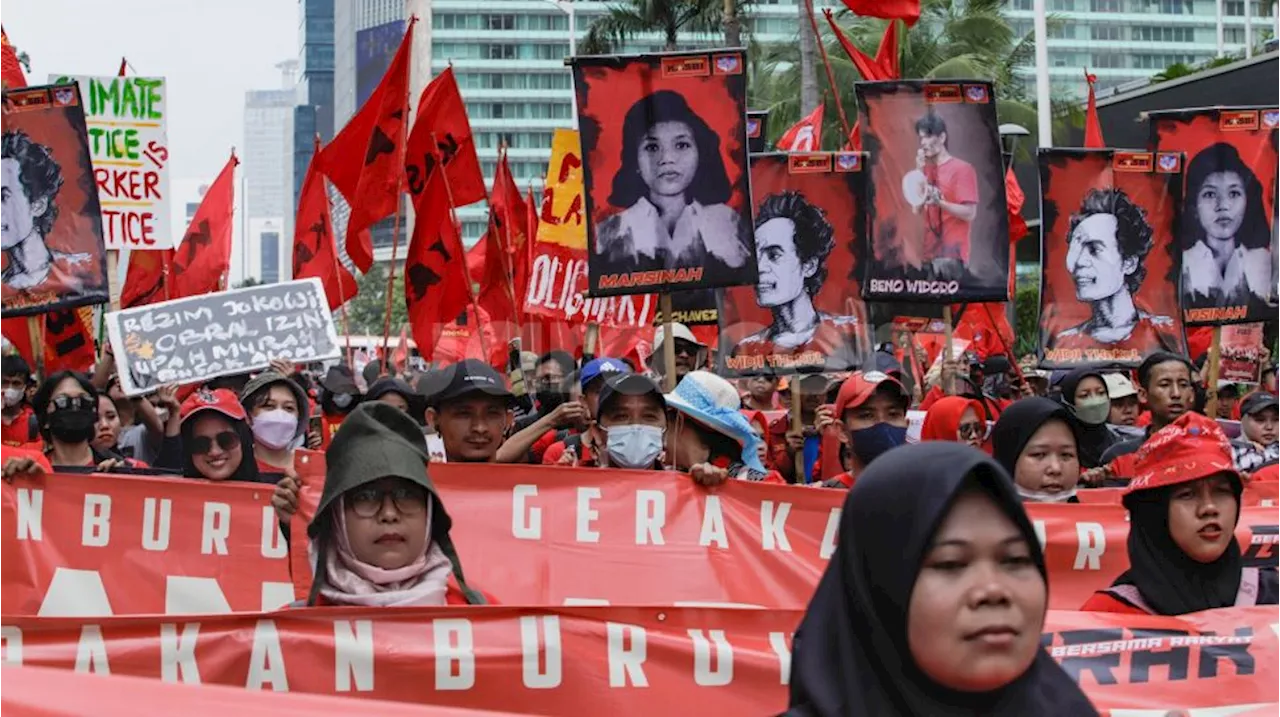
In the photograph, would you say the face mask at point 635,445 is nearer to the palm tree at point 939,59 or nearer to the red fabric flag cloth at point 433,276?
the red fabric flag cloth at point 433,276

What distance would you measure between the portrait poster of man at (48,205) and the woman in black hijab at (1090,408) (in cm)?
445

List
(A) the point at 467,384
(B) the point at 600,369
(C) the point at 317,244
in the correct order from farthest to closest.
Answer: (C) the point at 317,244 → (B) the point at 600,369 → (A) the point at 467,384

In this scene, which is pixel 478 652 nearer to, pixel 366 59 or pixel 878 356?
pixel 878 356

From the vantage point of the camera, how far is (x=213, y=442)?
6176 mm

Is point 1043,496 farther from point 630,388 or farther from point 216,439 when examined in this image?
point 216,439

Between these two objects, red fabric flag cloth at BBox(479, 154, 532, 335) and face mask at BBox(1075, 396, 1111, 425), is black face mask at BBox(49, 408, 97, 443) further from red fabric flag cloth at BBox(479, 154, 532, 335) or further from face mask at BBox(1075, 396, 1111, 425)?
red fabric flag cloth at BBox(479, 154, 532, 335)

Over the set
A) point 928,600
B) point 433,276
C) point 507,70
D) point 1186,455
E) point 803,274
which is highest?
point 507,70

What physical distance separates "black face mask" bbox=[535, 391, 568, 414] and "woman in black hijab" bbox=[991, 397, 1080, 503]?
4355mm

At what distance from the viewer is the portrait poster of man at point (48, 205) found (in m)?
9.13

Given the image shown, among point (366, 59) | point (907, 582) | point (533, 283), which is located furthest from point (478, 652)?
point (366, 59)

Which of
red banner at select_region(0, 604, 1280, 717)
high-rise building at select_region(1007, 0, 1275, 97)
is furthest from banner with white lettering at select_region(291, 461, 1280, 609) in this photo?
high-rise building at select_region(1007, 0, 1275, 97)

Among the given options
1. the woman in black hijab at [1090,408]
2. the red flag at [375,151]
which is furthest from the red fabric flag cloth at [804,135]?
the woman in black hijab at [1090,408]

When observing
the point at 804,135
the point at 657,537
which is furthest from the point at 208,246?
the point at 657,537

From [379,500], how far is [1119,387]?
5.90m
